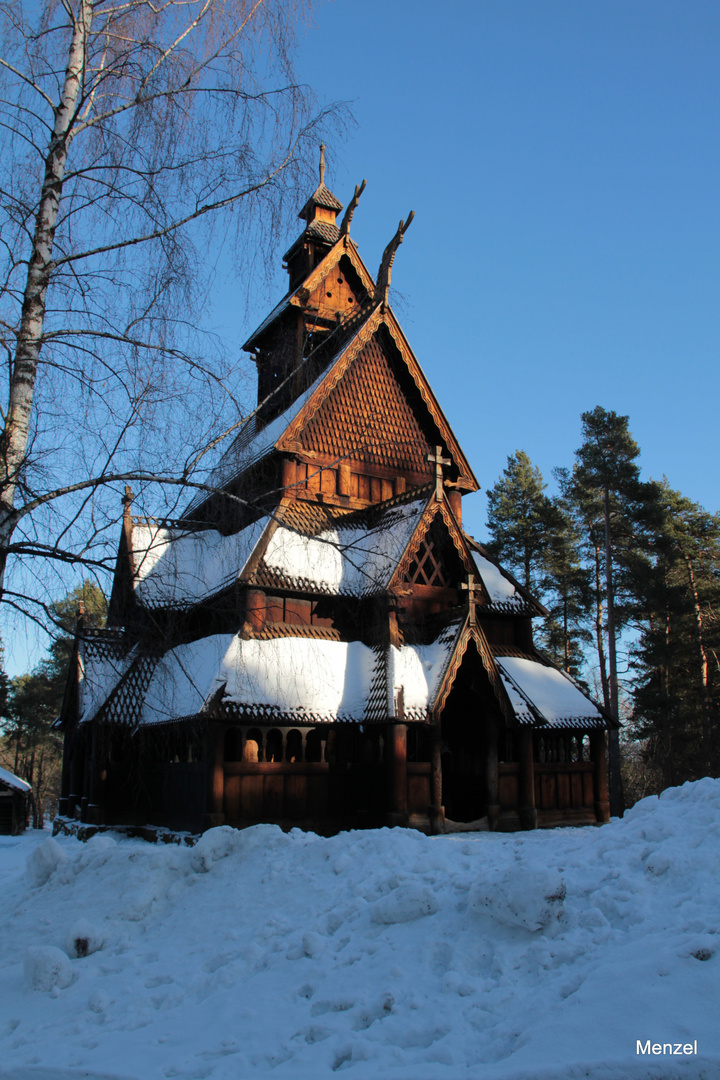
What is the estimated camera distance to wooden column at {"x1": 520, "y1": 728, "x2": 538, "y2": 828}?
1518 cm

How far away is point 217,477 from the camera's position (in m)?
6.18

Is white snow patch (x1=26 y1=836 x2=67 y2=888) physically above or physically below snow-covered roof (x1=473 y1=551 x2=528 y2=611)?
below

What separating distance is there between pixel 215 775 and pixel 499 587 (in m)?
8.16

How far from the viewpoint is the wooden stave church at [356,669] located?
13688 mm

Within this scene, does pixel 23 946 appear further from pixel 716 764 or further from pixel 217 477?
pixel 716 764

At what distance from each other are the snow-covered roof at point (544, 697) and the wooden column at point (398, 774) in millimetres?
2493

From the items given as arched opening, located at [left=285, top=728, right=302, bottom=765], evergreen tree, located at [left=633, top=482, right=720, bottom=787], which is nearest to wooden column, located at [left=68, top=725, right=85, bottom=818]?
arched opening, located at [left=285, top=728, right=302, bottom=765]

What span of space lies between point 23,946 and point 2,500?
4275mm

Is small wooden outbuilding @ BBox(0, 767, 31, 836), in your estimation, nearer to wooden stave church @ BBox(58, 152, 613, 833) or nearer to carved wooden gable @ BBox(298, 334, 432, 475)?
wooden stave church @ BBox(58, 152, 613, 833)

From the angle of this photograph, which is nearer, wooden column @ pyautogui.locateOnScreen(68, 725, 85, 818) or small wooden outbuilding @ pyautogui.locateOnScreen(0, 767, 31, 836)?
wooden column @ pyautogui.locateOnScreen(68, 725, 85, 818)

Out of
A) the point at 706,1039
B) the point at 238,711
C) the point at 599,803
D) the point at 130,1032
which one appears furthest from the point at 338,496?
the point at 706,1039

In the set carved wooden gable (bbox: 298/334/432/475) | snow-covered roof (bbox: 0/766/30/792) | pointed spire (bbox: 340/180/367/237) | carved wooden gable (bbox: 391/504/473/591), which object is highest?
pointed spire (bbox: 340/180/367/237)

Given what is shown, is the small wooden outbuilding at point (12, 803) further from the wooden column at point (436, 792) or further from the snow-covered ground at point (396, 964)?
the snow-covered ground at point (396, 964)

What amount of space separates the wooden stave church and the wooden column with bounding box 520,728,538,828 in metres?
0.04
